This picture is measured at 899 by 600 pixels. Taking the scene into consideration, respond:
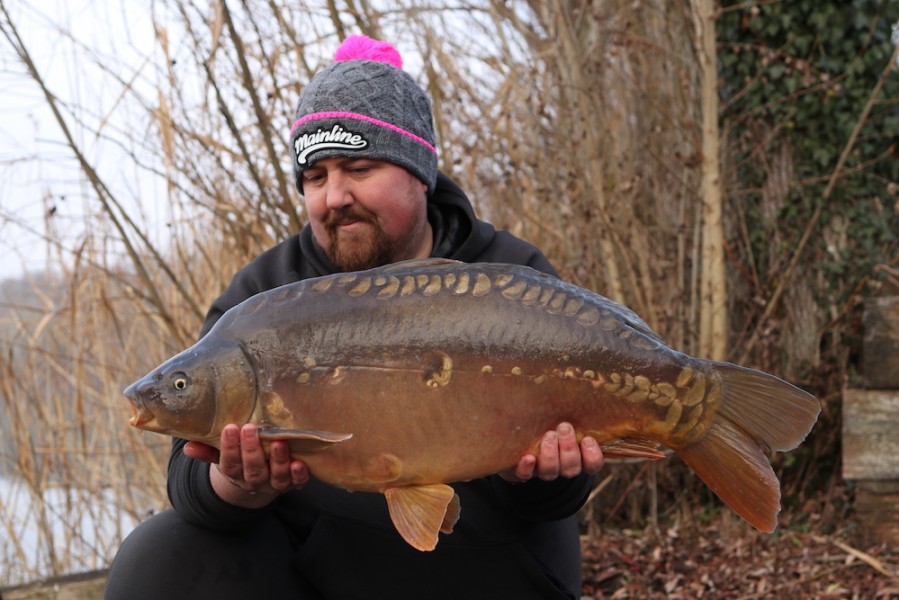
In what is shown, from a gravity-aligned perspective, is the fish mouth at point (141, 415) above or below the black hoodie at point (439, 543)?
above

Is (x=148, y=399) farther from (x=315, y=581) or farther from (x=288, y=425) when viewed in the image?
(x=315, y=581)

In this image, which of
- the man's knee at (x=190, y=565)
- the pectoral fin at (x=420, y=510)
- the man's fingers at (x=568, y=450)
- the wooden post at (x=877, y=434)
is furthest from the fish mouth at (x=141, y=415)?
the wooden post at (x=877, y=434)

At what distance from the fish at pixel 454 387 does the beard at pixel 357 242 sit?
55 cm

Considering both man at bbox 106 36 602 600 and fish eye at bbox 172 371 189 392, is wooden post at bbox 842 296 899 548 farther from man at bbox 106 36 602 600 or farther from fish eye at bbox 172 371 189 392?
fish eye at bbox 172 371 189 392

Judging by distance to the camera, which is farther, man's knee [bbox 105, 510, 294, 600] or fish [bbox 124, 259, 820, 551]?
man's knee [bbox 105, 510, 294, 600]

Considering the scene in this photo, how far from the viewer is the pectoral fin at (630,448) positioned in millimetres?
1683

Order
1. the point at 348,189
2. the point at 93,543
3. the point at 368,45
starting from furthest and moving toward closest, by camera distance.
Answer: the point at 93,543 → the point at 368,45 → the point at 348,189

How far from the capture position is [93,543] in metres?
4.03

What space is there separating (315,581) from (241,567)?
0.16m

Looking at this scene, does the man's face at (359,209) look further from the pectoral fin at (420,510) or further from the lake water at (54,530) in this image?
the lake water at (54,530)

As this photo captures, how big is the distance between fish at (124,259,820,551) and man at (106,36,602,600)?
17 cm

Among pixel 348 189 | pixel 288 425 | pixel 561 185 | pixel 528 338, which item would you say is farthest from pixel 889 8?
pixel 288 425

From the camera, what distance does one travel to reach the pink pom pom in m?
2.45

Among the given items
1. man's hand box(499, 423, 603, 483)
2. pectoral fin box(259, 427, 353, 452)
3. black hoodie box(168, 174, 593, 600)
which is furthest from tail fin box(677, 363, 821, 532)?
pectoral fin box(259, 427, 353, 452)
